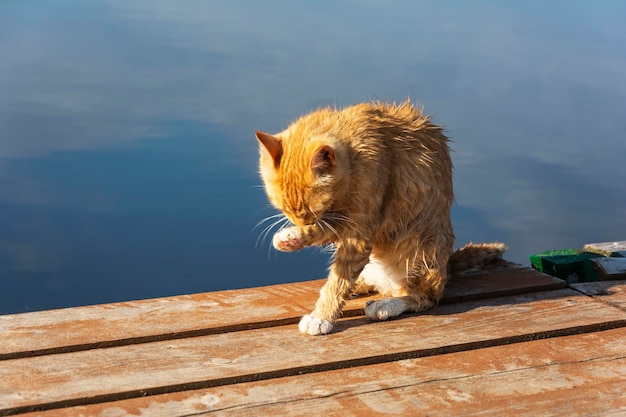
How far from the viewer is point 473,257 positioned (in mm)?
3506

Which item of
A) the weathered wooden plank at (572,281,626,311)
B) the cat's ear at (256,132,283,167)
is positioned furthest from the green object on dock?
the cat's ear at (256,132,283,167)

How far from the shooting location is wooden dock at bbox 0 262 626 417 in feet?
7.50

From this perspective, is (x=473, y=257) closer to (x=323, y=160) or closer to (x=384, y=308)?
(x=384, y=308)

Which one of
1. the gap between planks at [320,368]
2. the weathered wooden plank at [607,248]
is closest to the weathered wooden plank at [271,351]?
the gap between planks at [320,368]

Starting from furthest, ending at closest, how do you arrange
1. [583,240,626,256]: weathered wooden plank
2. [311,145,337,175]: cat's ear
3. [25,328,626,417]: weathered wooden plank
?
[583,240,626,256]: weathered wooden plank < [311,145,337,175]: cat's ear < [25,328,626,417]: weathered wooden plank

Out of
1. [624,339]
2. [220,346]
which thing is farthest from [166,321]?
[624,339]

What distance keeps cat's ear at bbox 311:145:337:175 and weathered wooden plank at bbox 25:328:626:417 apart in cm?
68

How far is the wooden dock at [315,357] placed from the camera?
2285mm

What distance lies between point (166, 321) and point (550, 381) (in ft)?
4.52

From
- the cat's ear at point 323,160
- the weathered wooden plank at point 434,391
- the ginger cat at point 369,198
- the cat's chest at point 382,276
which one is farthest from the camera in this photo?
the cat's chest at point 382,276

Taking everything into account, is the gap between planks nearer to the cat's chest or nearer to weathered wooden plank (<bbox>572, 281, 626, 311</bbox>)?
weathered wooden plank (<bbox>572, 281, 626, 311</bbox>)

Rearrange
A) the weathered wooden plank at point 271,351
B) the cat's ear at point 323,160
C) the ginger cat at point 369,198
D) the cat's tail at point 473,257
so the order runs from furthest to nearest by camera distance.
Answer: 1. the cat's tail at point 473,257
2. the ginger cat at point 369,198
3. the cat's ear at point 323,160
4. the weathered wooden plank at point 271,351

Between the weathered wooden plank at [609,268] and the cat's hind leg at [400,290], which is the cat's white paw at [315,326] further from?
the weathered wooden plank at [609,268]

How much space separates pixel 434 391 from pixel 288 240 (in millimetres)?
794
